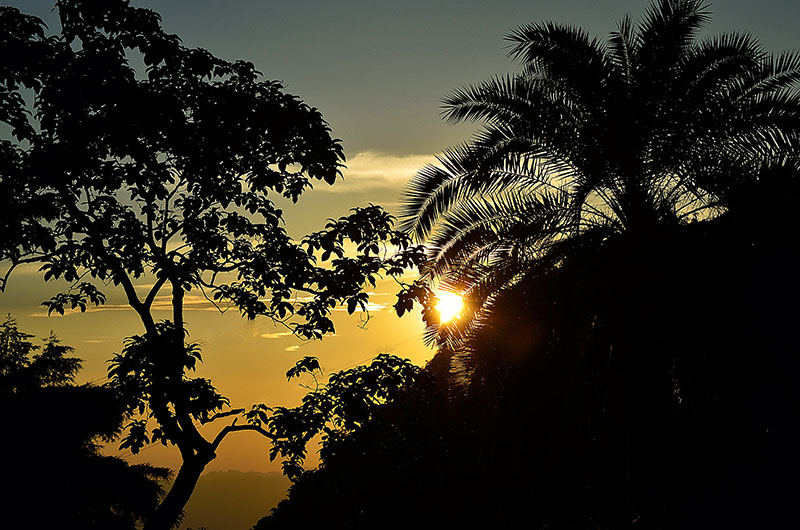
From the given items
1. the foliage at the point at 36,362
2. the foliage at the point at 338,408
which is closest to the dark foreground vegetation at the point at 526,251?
the foliage at the point at 338,408

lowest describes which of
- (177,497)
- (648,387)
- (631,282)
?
(177,497)

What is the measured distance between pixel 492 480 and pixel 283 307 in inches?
325

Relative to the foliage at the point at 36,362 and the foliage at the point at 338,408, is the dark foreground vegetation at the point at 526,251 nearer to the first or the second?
the foliage at the point at 338,408

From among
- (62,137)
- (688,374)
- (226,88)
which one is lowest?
(688,374)

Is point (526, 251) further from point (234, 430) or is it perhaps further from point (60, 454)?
point (60, 454)

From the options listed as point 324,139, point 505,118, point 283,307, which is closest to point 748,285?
point 505,118

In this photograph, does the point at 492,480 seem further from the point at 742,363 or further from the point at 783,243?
the point at 783,243

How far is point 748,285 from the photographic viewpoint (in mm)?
7359

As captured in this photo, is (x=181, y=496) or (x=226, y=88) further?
(x=181, y=496)

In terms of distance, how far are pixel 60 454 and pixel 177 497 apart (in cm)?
1019

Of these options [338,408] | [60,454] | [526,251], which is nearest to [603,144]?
[526,251]

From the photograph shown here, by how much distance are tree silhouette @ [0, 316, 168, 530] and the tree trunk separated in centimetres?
147

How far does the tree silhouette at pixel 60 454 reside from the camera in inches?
540

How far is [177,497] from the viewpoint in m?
8.79
